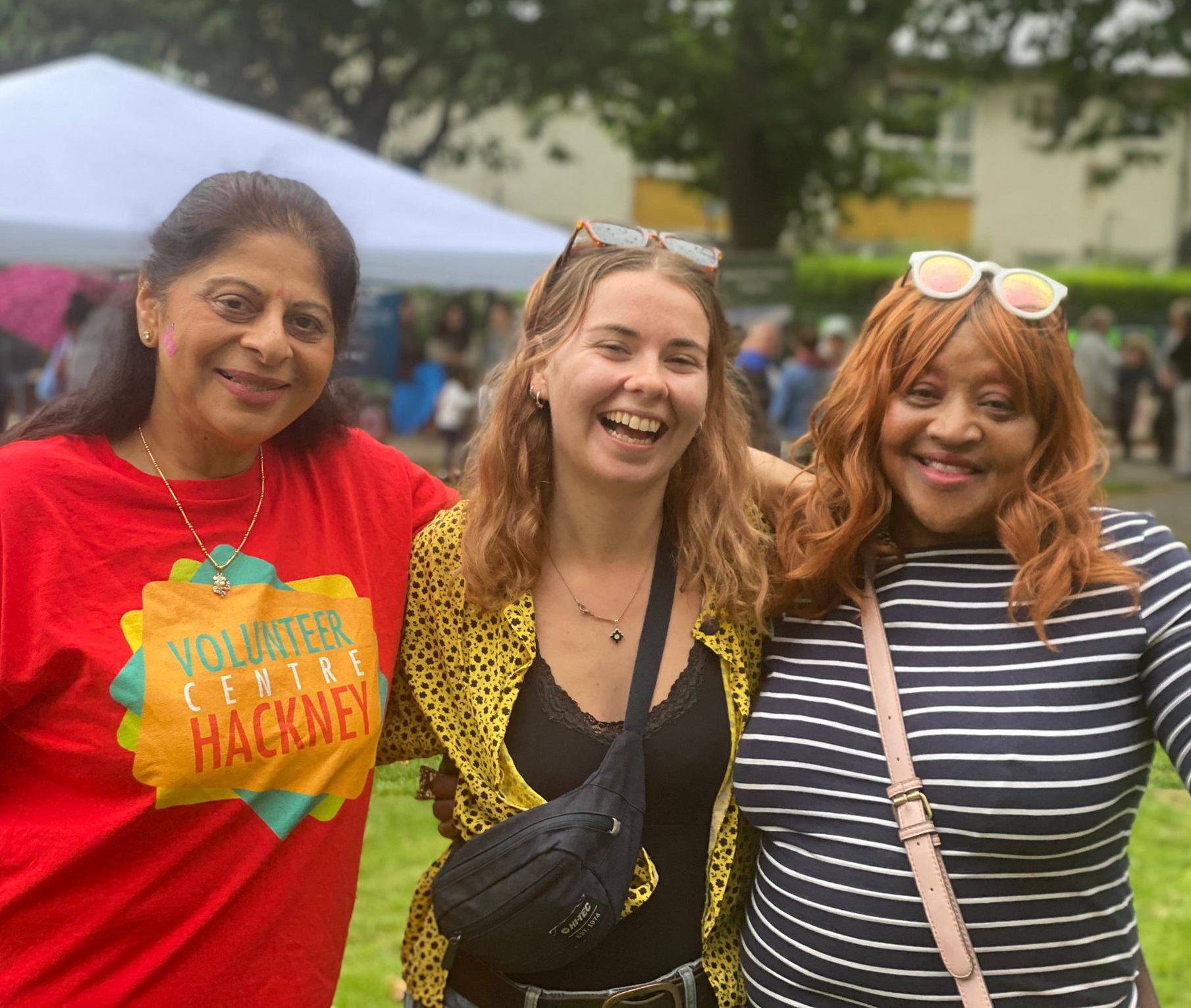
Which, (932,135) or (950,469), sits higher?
(932,135)

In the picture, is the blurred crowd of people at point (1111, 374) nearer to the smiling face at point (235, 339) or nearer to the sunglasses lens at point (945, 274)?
the sunglasses lens at point (945, 274)

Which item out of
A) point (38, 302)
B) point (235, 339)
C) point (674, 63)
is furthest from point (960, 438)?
point (674, 63)

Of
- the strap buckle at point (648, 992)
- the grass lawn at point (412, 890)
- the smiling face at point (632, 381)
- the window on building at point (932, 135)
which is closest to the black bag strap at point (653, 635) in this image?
the smiling face at point (632, 381)

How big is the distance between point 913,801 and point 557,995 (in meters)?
0.72

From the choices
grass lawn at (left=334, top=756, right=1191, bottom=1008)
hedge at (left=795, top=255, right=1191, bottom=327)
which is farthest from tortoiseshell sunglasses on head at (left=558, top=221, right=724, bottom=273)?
hedge at (left=795, top=255, right=1191, bottom=327)

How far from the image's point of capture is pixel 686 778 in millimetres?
2354

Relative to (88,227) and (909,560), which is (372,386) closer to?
(88,227)

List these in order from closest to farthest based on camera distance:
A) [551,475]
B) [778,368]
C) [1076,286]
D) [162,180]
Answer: [551,475]
[162,180]
[778,368]
[1076,286]

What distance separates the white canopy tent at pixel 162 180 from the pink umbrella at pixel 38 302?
2.40ft

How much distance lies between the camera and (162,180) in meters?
8.37

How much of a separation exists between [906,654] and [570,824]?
0.65 metres

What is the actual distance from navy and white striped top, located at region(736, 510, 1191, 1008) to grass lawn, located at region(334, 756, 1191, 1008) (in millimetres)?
1676

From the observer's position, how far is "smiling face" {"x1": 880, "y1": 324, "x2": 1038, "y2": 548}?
2.27 m

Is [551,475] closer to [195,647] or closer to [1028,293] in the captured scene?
[195,647]
